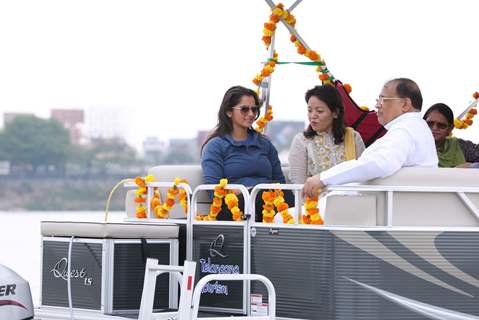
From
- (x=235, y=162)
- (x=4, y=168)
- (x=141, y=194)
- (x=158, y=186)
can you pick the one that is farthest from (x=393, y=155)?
(x=4, y=168)

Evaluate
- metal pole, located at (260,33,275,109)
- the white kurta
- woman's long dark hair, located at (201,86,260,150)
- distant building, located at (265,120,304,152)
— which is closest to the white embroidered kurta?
woman's long dark hair, located at (201,86,260,150)

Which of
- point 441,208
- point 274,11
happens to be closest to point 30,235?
point 274,11

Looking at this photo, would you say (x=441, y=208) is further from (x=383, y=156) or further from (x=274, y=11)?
(x=274, y=11)

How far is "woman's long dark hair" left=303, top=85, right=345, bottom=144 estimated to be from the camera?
245 inches

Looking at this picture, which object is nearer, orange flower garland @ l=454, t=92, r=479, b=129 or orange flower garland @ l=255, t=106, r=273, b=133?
orange flower garland @ l=255, t=106, r=273, b=133

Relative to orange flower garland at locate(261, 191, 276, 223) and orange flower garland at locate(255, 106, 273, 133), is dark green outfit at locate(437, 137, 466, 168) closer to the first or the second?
orange flower garland at locate(255, 106, 273, 133)

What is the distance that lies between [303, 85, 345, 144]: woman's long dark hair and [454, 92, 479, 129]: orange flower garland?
1.95 meters

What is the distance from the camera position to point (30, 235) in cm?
2364

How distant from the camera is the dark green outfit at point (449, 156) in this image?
7176 mm

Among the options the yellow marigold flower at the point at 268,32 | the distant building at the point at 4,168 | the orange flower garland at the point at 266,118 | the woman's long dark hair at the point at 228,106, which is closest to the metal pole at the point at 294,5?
the yellow marigold flower at the point at 268,32

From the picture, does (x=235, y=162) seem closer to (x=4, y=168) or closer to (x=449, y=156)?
(x=449, y=156)

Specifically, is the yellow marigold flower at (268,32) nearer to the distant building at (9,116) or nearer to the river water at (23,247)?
the river water at (23,247)

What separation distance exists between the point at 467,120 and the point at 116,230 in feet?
10.6

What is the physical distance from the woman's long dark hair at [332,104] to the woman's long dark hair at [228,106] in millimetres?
319
